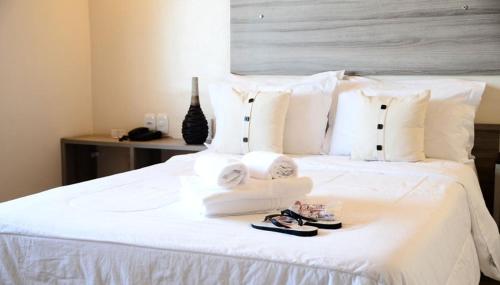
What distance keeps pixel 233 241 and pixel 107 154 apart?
262cm

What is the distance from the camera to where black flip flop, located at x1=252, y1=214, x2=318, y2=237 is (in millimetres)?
1540

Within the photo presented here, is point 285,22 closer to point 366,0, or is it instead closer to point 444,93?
point 366,0

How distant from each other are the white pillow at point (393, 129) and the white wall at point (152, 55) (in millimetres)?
1180

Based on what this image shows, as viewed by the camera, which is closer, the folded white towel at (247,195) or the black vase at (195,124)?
the folded white towel at (247,195)

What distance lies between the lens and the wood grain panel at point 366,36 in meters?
2.90

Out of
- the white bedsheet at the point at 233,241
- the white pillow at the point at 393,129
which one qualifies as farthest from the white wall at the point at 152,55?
the white bedsheet at the point at 233,241

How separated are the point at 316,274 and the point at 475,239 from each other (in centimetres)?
119

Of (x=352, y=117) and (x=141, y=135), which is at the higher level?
(x=352, y=117)

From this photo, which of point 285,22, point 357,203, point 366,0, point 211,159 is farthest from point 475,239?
point 285,22

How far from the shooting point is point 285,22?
3.33 metres

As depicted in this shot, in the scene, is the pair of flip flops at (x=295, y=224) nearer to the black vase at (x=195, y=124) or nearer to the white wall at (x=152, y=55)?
the black vase at (x=195, y=124)

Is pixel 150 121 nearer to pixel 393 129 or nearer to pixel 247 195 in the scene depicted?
pixel 393 129

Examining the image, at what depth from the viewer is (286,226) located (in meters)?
1.59

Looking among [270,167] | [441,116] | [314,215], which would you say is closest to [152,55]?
[441,116]
